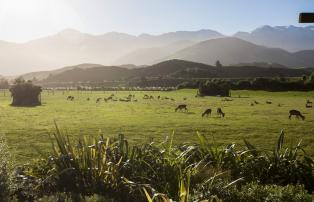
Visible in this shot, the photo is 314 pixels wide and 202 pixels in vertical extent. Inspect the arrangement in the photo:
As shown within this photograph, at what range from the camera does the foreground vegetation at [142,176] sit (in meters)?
8.64

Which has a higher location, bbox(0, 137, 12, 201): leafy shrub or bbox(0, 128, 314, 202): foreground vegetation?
bbox(0, 137, 12, 201): leafy shrub

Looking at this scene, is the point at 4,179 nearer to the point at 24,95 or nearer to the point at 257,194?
the point at 257,194

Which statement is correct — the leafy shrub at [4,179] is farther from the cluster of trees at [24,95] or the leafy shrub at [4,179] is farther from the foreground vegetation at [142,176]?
the cluster of trees at [24,95]

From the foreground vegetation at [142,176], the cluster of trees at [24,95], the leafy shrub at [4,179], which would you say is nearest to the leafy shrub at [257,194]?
the foreground vegetation at [142,176]

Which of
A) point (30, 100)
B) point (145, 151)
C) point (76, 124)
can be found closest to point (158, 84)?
point (30, 100)

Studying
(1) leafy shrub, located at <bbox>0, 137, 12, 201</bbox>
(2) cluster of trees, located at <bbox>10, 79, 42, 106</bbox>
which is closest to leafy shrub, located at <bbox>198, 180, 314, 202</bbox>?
(1) leafy shrub, located at <bbox>0, 137, 12, 201</bbox>

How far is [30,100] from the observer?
222 ft

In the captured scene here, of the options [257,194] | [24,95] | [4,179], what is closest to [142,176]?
[257,194]

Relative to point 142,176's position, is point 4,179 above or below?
above

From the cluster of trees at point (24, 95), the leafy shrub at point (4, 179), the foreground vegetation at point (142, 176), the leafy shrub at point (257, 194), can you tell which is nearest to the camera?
the leafy shrub at point (4, 179)

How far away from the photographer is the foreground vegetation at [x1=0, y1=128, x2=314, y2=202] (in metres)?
8.64

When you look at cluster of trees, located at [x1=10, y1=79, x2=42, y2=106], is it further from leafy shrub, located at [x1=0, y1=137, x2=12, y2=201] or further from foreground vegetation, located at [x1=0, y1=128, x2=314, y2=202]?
leafy shrub, located at [x1=0, y1=137, x2=12, y2=201]

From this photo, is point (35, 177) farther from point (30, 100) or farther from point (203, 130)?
point (30, 100)

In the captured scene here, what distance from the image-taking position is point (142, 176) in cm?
1018
